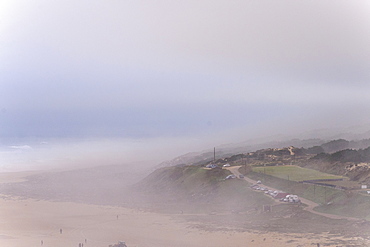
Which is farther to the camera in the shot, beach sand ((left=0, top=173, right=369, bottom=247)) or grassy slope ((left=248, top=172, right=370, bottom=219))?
grassy slope ((left=248, top=172, right=370, bottom=219))

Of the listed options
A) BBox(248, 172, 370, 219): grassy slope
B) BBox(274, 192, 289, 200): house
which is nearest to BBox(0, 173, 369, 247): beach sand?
BBox(248, 172, 370, 219): grassy slope

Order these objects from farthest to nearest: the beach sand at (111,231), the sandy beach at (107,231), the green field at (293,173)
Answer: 1. the green field at (293,173)
2. the sandy beach at (107,231)
3. the beach sand at (111,231)

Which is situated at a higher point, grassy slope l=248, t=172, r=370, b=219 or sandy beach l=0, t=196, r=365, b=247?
grassy slope l=248, t=172, r=370, b=219

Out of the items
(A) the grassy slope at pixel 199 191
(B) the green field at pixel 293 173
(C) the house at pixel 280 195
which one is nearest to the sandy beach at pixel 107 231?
(A) the grassy slope at pixel 199 191

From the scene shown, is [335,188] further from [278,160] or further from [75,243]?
[278,160]

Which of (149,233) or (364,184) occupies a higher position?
(364,184)

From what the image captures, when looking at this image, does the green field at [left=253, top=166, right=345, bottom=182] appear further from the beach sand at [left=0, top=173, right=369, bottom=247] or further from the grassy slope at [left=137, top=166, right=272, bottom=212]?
the beach sand at [left=0, top=173, right=369, bottom=247]

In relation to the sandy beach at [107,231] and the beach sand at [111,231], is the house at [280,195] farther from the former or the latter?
the sandy beach at [107,231]

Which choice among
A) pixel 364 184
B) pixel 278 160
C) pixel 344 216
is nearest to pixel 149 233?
pixel 344 216
